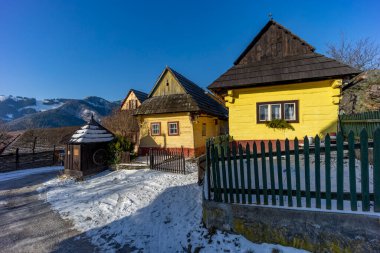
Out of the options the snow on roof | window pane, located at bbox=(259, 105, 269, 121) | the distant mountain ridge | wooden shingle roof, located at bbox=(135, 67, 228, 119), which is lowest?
the snow on roof

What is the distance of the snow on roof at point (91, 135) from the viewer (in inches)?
426

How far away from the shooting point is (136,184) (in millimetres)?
8234

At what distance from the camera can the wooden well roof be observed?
28.5ft

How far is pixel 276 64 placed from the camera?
978 cm

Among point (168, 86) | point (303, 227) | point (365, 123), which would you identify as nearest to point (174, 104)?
point (168, 86)

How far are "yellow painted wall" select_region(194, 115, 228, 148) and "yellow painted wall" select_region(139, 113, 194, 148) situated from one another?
629 millimetres

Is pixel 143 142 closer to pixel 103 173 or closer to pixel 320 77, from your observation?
pixel 103 173

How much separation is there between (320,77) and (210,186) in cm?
779

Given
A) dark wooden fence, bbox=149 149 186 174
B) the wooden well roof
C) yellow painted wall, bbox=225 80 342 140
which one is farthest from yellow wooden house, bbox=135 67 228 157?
the wooden well roof

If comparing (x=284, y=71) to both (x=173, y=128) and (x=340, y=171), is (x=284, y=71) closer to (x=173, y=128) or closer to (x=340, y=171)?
(x=340, y=171)

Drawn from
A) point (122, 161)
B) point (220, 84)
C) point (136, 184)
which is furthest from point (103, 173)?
point (220, 84)

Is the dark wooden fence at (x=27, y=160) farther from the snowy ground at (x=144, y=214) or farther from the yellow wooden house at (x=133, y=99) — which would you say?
the yellow wooden house at (x=133, y=99)

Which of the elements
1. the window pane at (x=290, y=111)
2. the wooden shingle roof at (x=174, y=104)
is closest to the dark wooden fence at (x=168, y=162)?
the wooden shingle roof at (x=174, y=104)

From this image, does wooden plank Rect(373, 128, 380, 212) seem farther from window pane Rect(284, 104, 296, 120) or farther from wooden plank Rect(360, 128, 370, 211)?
window pane Rect(284, 104, 296, 120)
